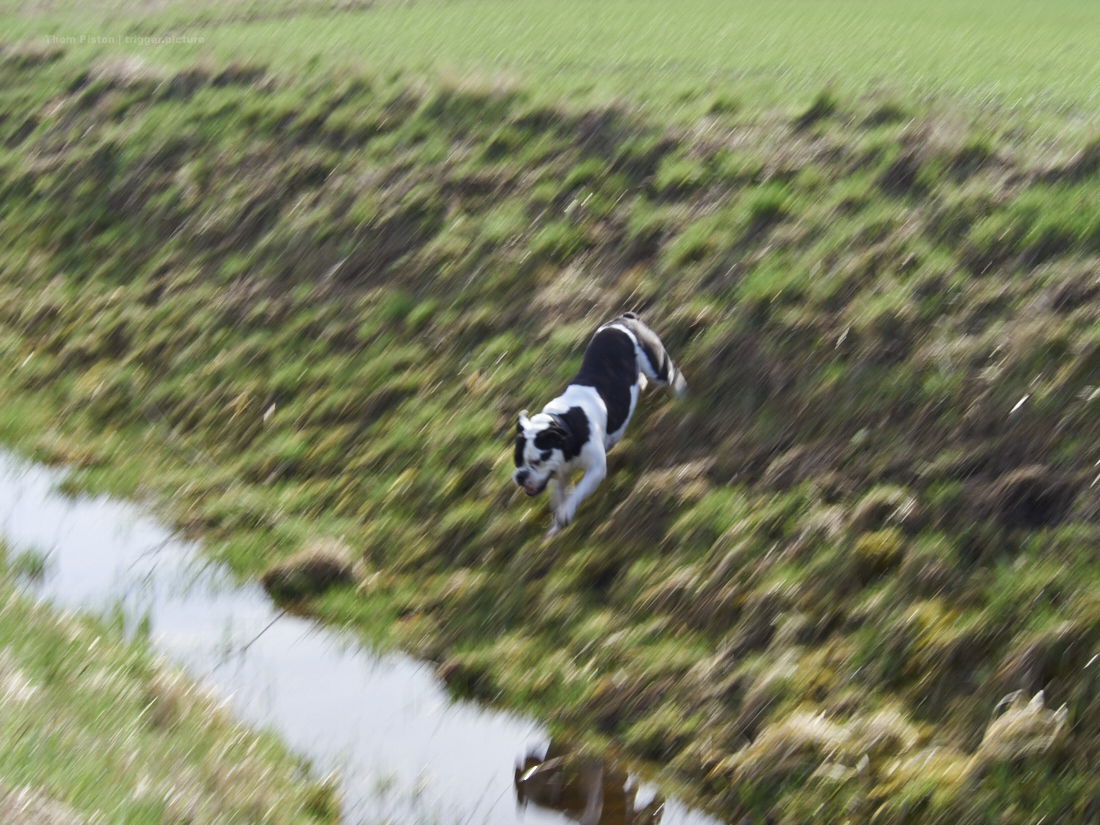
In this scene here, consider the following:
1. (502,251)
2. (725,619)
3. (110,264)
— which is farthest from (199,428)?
(725,619)

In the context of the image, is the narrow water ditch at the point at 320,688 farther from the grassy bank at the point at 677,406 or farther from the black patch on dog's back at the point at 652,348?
the black patch on dog's back at the point at 652,348

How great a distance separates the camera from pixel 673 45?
19422mm

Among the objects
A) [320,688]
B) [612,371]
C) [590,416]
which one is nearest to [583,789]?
[320,688]

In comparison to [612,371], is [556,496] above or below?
below

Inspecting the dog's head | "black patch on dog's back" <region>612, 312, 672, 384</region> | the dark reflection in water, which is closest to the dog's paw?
the dog's head

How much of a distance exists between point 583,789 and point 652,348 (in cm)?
454

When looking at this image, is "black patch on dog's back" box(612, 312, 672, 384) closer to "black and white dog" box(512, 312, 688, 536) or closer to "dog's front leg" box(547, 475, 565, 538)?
"black and white dog" box(512, 312, 688, 536)

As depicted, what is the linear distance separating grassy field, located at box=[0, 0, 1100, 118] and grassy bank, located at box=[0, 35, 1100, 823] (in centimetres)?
131

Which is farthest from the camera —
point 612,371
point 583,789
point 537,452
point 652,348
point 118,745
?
point 652,348

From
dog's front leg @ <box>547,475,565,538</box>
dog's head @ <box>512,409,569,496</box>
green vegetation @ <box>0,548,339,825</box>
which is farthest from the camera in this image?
dog's front leg @ <box>547,475,565,538</box>

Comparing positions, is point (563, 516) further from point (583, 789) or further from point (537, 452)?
point (583, 789)

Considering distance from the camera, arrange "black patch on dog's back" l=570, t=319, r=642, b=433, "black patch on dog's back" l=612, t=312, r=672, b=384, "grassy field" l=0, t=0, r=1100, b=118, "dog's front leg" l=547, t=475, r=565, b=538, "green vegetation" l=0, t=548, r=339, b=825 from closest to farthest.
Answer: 1. "green vegetation" l=0, t=548, r=339, b=825
2. "dog's front leg" l=547, t=475, r=565, b=538
3. "black patch on dog's back" l=570, t=319, r=642, b=433
4. "black patch on dog's back" l=612, t=312, r=672, b=384
5. "grassy field" l=0, t=0, r=1100, b=118

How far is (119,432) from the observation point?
13.2 m

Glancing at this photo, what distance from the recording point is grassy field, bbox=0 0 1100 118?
590 inches
